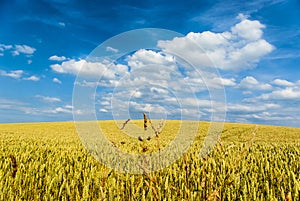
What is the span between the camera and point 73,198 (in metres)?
3.09

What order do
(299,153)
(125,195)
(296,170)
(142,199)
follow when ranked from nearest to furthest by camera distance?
(142,199), (125,195), (296,170), (299,153)

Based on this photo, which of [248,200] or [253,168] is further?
[253,168]

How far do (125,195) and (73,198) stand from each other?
1.91ft

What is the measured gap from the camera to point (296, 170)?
4695 millimetres

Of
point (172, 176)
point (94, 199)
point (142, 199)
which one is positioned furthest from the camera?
point (172, 176)

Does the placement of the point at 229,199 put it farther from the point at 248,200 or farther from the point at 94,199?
the point at 94,199

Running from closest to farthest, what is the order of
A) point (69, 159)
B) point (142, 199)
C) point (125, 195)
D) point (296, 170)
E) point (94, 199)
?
1. point (142, 199)
2. point (94, 199)
3. point (125, 195)
4. point (296, 170)
5. point (69, 159)

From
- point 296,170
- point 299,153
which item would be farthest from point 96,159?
point 299,153

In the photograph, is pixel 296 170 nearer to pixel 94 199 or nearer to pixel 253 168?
pixel 253 168

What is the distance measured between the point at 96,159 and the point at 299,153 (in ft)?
16.4

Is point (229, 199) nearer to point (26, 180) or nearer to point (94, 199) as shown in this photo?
point (94, 199)

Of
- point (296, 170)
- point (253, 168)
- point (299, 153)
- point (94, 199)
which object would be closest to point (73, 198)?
point (94, 199)

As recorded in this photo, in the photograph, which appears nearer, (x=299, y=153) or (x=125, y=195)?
(x=125, y=195)

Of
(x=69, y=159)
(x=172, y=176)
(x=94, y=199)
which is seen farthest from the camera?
(x=69, y=159)
